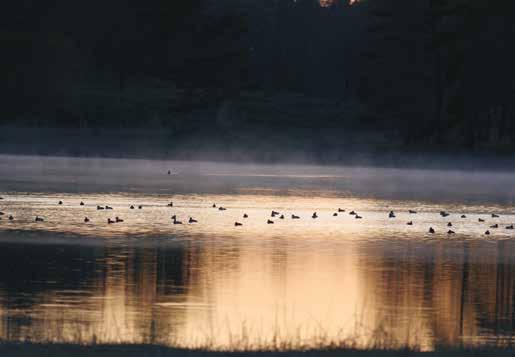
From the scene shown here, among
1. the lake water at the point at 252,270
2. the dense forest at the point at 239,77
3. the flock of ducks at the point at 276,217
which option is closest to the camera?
the lake water at the point at 252,270

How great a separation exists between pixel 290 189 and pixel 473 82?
1054 inches

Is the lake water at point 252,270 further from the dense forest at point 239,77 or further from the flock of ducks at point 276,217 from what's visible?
the dense forest at point 239,77

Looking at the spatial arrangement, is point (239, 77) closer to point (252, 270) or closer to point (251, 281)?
point (252, 270)

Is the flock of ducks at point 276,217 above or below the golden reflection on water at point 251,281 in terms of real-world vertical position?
above

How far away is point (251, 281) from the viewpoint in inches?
867

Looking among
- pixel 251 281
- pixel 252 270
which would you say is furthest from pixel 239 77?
pixel 251 281

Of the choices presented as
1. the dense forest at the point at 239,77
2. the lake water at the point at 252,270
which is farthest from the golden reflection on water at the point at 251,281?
the dense forest at the point at 239,77

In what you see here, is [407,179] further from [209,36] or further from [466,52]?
[209,36]

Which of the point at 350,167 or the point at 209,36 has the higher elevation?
the point at 209,36

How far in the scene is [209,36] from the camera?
95.1 meters

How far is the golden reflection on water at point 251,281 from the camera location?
16734 mm

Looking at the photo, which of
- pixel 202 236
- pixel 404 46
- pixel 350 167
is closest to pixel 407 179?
pixel 350 167

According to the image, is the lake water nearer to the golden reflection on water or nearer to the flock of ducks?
the golden reflection on water

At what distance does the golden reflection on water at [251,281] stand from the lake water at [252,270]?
0.13 ft
